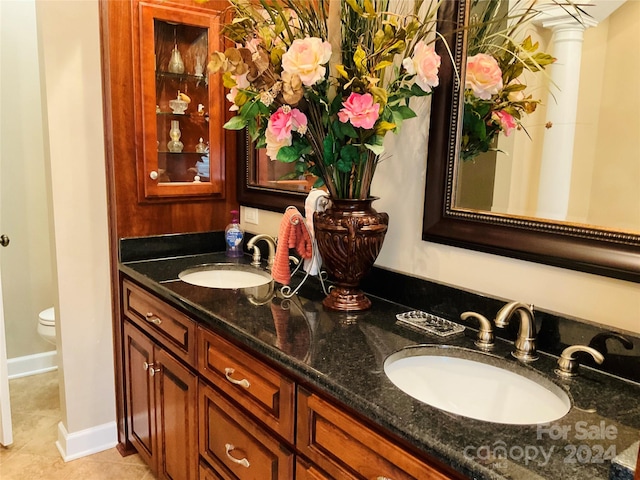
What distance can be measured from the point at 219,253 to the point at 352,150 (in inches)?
46.4

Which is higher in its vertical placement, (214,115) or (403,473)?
(214,115)

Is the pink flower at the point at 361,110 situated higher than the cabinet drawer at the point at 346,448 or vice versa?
the pink flower at the point at 361,110

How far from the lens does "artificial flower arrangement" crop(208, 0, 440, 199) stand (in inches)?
49.8

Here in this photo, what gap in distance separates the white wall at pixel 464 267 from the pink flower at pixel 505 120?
216mm

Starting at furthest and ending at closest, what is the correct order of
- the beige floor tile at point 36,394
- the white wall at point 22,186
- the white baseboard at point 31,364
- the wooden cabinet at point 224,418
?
1. the white baseboard at point 31,364
2. the white wall at point 22,186
3. the beige floor tile at point 36,394
4. the wooden cabinet at point 224,418

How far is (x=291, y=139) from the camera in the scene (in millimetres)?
1439

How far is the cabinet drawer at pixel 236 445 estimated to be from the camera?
1244 millimetres

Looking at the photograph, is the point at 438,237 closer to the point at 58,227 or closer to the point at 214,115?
the point at 214,115

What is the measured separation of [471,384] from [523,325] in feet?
0.60

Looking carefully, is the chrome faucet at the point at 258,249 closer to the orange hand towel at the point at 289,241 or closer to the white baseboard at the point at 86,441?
the orange hand towel at the point at 289,241

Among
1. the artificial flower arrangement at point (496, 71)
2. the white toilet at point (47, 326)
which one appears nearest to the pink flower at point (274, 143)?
the artificial flower arrangement at point (496, 71)

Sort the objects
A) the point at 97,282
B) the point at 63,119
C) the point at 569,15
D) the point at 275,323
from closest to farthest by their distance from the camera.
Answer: the point at 569,15, the point at 275,323, the point at 63,119, the point at 97,282

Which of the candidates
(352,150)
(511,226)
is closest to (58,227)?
(352,150)

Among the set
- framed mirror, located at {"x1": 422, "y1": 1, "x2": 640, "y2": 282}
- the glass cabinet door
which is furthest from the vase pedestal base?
the glass cabinet door
